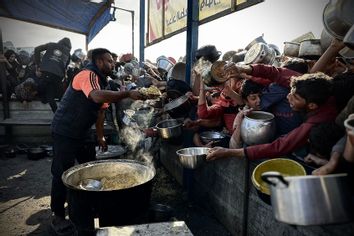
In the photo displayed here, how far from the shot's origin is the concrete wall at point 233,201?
287cm

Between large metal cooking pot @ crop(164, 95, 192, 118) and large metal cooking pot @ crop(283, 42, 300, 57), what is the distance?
2.16m

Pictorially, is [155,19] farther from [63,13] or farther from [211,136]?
[63,13]

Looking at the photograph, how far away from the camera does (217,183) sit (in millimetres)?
4609

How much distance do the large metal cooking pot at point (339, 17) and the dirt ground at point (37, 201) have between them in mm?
3062

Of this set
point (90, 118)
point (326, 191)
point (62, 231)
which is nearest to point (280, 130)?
point (326, 191)

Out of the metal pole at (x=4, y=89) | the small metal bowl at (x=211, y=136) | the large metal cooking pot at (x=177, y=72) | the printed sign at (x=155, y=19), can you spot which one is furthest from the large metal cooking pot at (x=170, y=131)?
the metal pole at (x=4, y=89)

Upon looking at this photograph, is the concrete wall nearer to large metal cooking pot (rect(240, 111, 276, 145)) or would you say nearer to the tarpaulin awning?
large metal cooking pot (rect(240, 111, 276, 145))

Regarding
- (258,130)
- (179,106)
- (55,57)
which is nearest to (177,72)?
(179,106)

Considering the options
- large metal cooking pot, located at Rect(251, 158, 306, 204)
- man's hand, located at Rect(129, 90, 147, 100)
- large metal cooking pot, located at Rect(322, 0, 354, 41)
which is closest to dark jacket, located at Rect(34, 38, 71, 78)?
man's hand, located at Rect(129, 90, 147, 100)

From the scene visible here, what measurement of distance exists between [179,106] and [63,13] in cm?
1340

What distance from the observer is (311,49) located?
14.9 ft

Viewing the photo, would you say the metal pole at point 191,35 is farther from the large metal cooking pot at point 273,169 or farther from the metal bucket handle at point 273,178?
the metal bucket handle at point 273,178

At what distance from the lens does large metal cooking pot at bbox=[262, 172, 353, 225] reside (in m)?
1.83

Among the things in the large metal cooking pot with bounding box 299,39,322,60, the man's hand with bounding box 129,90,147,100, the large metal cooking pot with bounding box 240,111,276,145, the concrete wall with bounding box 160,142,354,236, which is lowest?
the concrete wall with bounding box 160,142,354,236
